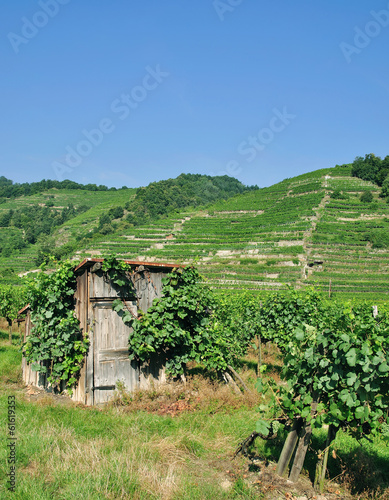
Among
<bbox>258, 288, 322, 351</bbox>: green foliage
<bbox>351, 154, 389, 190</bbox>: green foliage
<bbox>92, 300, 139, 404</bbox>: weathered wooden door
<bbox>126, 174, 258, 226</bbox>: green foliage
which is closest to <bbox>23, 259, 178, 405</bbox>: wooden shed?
<bbox>92, 300, 139, 404</bbox>: weathered wooden door

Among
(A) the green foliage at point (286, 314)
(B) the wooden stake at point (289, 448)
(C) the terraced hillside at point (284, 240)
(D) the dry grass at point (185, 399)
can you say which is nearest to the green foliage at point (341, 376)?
(B) the wooden stake at point (289, 448)

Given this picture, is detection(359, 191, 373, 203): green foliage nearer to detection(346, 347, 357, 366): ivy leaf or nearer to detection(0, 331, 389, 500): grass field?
detection(0, 331, 389, 500): grass field

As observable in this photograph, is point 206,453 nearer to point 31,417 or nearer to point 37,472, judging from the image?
point 37,472

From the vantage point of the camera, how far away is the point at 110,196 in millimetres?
147500

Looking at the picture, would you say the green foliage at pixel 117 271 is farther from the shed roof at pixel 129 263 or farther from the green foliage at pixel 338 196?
the green foliage at pixel 338 196

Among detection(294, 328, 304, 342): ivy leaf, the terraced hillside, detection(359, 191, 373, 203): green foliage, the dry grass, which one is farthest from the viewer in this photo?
detection(359, 191, 373, 203): green foliage

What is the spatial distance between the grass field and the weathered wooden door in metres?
0.36

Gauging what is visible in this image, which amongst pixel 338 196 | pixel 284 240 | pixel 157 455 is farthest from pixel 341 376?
pixel 338 196

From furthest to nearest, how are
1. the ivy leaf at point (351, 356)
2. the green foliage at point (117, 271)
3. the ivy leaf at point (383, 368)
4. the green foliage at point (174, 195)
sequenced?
the green foliage at point (174, 195) → the green foliage at point (117, 271) → the ivy leaf at point (351, 356) → the ivy leaf at point (383, 368)

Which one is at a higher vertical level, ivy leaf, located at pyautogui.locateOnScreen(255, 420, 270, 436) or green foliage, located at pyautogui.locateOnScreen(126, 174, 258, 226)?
green foliage, located at pyautogui.locateOnScreen(126, 174, 258, 226)

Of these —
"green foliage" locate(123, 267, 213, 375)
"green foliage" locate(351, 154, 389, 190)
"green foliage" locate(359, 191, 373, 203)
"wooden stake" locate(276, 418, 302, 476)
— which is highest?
"green foliage" locate(351, 154, 389, 190)

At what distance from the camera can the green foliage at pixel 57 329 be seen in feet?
25.0

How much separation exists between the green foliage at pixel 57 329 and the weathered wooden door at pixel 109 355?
335 mm

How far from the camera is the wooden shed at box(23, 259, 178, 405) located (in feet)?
25.0
